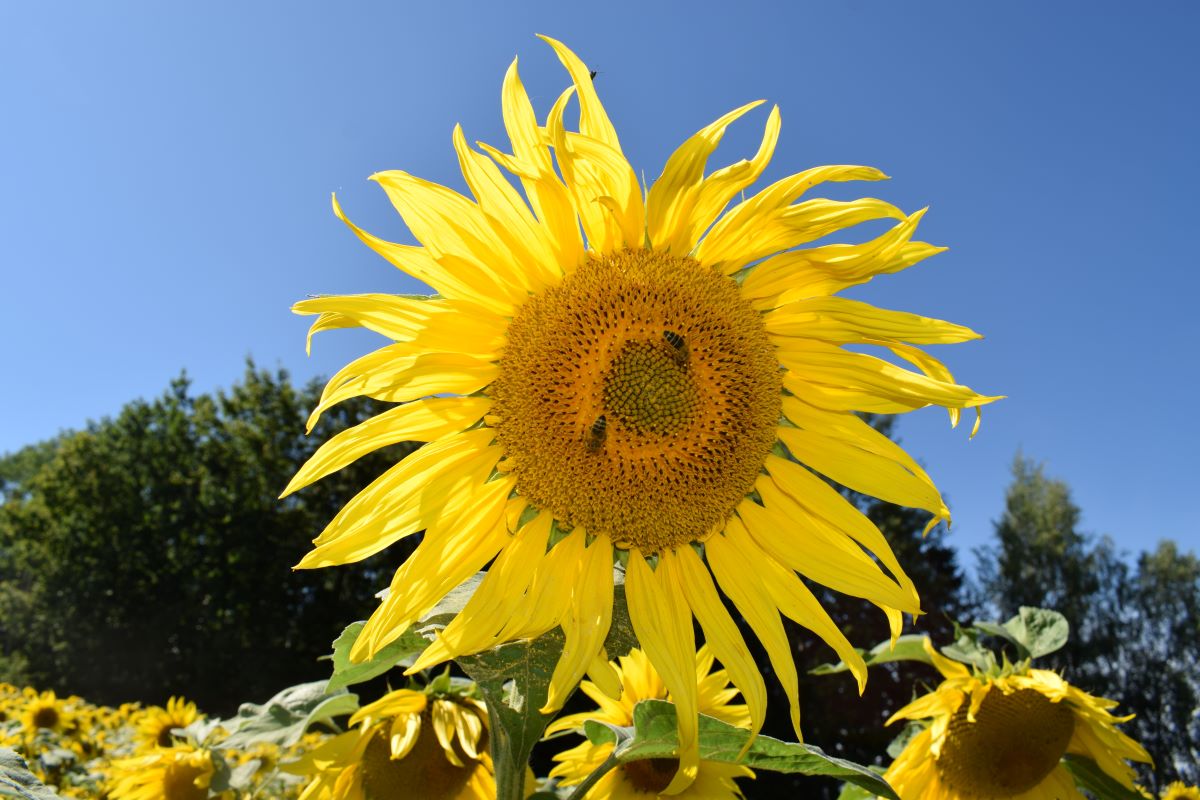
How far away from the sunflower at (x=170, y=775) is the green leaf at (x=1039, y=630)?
3.29 metres

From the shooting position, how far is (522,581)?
1.58 metres

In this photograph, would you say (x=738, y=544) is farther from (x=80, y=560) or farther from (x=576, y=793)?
(x=80, y=560)

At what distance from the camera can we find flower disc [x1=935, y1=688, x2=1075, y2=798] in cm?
301

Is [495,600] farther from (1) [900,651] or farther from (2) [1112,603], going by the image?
(2) [1112,603]

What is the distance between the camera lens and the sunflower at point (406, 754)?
7.83 feet

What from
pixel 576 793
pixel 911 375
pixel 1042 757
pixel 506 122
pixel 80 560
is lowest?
pixel 1042 757

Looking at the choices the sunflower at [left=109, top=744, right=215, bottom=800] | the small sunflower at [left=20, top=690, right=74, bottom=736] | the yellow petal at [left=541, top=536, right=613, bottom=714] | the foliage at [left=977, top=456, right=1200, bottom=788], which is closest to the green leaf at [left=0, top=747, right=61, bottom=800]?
the yellow petal at [left=541, top=536, right=613, bottom=714]

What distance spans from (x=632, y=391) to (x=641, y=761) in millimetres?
1379

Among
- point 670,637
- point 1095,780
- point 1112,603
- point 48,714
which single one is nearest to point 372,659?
point 670,637

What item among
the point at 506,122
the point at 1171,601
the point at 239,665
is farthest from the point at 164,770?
the point at 1171,601

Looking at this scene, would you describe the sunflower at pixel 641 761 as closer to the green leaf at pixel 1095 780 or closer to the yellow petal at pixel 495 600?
the yellow petal at pixel 495 600

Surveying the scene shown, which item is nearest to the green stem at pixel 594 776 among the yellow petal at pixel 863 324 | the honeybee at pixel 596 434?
the honeybee at pixel 596 434

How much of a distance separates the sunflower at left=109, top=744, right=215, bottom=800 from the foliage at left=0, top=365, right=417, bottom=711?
65.7 feet

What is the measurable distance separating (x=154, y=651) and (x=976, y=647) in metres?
28.0
